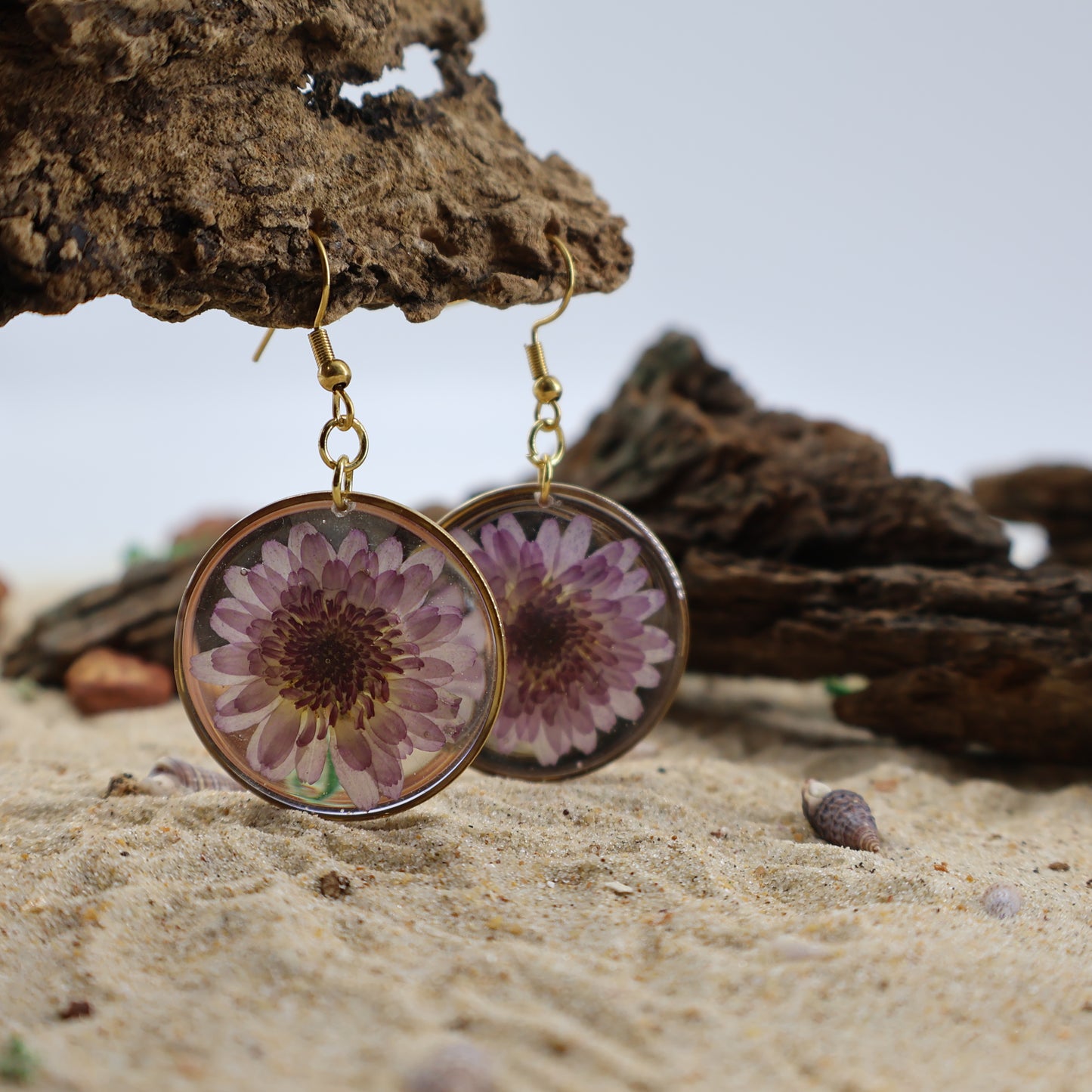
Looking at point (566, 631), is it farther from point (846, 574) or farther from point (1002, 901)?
point (1002, 901)

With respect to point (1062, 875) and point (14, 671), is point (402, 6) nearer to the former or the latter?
point (1062, 875)

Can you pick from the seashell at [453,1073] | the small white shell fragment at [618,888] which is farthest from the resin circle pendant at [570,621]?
the seashell at [453,1073]

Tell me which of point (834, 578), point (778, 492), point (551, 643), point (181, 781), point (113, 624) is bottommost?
point (181, 781)

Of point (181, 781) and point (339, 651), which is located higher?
point (339, 651)


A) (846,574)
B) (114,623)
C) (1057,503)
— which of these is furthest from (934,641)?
(114,623)

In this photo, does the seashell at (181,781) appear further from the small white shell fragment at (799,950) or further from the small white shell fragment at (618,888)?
the small white shell fragment at (799,950)

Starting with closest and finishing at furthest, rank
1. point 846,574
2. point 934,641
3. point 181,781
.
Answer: point 181,781, point 934,641, point 846,574
